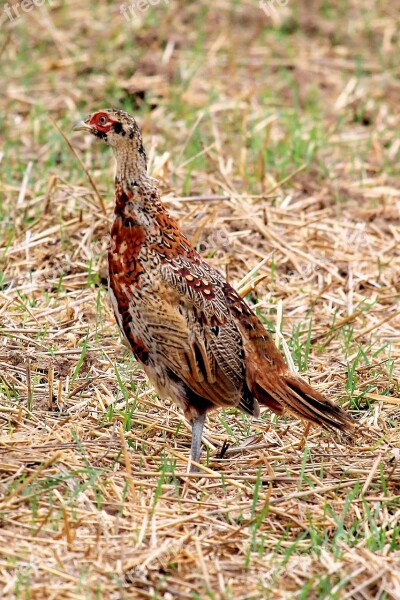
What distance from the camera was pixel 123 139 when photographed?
469 cm

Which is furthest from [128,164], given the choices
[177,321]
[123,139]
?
[177,321]

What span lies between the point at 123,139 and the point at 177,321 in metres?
0.83

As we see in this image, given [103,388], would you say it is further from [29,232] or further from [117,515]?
[29,232]

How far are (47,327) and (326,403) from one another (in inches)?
73.0

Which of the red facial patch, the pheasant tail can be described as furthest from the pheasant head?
the pheasant tail

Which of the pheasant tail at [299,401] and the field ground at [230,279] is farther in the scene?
the pheasant tail at [299,401]

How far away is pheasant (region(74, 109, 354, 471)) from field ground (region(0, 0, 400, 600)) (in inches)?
10.6

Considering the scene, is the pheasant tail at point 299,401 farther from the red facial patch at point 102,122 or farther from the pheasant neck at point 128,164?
the red facial patch at point 102,122

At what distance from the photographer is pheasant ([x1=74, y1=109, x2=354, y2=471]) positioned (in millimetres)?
4594

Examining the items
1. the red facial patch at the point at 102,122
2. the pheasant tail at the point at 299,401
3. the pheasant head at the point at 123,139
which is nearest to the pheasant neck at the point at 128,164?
the pheasant head at the point at 123,139

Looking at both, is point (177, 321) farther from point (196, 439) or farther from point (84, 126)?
point (84, 126)

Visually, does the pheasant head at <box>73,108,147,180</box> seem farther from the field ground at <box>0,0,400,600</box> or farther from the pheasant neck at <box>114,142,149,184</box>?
the field ground at <box>0,0,400,600</box>

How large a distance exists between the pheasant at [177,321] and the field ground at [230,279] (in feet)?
0.88

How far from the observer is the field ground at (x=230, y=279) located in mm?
3936
